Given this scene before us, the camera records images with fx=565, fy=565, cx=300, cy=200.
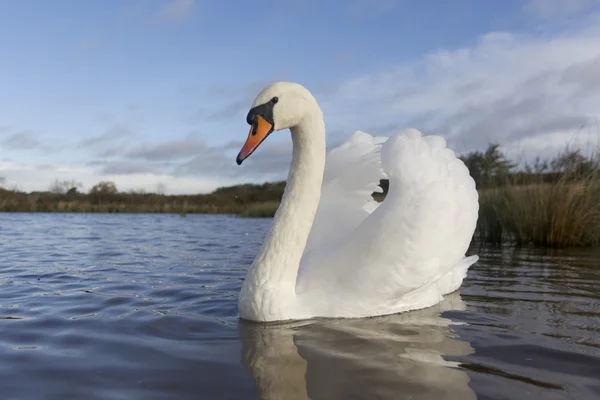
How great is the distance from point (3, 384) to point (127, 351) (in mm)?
724

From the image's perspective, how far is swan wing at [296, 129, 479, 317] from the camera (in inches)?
157

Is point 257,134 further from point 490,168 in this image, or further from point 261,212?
point 261,212

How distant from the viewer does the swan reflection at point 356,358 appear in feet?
8.97

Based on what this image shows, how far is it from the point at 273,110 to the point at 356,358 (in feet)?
5.95

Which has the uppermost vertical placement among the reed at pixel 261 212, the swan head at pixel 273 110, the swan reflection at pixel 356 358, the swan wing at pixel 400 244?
the swan head at pixel 273 110

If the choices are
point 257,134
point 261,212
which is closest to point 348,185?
point 257,134

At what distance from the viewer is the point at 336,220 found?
5.43 m

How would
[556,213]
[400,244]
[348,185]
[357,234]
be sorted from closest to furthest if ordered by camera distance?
1. [400,244]
2. [357,234]
3. [348,185]
4. [556,213]

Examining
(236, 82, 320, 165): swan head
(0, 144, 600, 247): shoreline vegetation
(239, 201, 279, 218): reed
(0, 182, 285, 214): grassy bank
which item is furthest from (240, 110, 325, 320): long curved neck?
(0, 182, 285, 214): grassy bank

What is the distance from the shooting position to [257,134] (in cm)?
398

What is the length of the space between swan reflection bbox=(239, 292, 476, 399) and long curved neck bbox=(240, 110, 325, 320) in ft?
0.59

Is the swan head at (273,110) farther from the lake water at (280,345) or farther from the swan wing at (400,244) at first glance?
the lake water at (280,345)

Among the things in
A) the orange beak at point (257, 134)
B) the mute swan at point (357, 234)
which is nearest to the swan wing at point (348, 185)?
the mute swan at point (357, 234)

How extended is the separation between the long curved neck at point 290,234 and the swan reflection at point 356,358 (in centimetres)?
18
